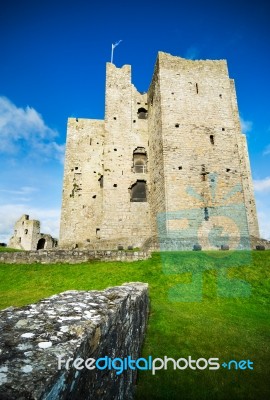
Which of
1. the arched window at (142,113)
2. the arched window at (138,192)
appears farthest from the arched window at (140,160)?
the arched window at (142,113)

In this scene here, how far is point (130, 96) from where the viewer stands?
30188 millimetres

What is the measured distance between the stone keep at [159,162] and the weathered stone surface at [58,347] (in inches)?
710

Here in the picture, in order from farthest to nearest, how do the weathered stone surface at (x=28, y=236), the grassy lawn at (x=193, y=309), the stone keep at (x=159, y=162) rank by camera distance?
1. the weathered stone surface at (x=28, y=236)
2. the stone keep at (x=159, y=162)
3. the grassy lawn at (x=193, y=309)

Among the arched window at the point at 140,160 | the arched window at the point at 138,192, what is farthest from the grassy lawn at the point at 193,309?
the arched window at the point at 140,160

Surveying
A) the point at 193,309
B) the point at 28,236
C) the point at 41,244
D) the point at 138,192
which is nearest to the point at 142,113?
the point at 138,192

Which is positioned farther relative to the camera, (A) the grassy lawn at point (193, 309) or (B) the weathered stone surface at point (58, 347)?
(A) the grassy lawn at point (193, 309)

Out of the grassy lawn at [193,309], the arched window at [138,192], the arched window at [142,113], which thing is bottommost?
the grassy lawn at [193,309]

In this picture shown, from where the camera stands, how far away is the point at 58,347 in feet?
5.67

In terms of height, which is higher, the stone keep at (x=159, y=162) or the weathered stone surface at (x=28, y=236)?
the stone keep at (x=159, y=162)

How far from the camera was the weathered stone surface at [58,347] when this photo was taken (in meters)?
1.35

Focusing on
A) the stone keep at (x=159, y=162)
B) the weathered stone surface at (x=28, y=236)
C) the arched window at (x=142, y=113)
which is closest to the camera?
the stone keep at (x=159, y=162)

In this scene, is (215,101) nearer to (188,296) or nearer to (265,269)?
(265,269)

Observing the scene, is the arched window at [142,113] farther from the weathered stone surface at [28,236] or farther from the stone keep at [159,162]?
the weathered stone surface at [28,236]

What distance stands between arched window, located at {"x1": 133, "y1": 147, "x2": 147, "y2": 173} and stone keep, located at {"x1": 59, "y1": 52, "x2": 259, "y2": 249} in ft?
0.38
